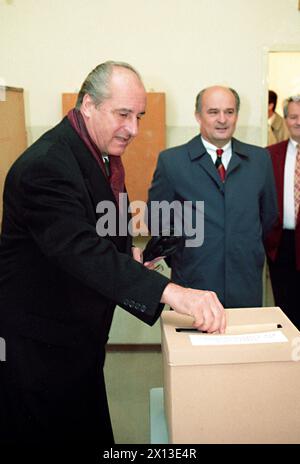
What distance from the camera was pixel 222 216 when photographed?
202cm

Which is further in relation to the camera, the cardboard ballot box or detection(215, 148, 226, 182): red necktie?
detection(215, 148, 226, 182): red necktie

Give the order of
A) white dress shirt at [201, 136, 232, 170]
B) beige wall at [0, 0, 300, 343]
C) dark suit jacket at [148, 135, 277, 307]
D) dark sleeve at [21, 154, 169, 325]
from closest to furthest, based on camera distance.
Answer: dark sleeve at [21, 154, 169, 325] < dark suit jacket at [148, 135, 277, 307] < white dress shirt at [201, 136, 232, 170] < beige wall at [0, 0, 300, 343]

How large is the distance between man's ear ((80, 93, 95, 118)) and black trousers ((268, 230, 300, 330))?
1552 mm

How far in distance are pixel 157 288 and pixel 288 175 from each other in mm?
1707

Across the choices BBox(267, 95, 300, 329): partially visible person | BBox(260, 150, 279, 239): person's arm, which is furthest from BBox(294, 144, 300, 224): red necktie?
BBox(260, 150, 279, 239): person's arm

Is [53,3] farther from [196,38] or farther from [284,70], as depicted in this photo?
[284,70]

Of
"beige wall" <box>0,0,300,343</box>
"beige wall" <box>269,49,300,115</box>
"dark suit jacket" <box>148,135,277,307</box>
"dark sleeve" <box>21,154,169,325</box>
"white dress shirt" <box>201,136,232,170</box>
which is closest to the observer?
"dark sleeve" <box>21,154,169,325</box>

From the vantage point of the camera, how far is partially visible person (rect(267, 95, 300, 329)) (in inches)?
98.5

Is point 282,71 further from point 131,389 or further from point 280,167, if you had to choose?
point 131,389

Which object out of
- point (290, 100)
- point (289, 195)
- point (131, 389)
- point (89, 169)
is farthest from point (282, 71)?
point (89, 169)

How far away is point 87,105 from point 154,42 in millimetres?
1844

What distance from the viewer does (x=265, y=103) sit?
3.00 m

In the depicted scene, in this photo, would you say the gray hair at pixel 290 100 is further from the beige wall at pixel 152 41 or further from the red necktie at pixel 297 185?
the beige wall at pixel 152 41

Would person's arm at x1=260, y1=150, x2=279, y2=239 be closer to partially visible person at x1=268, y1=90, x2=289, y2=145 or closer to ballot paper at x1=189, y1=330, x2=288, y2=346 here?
partially visible person at x1=268, y1=90, x2=289, y2=145
